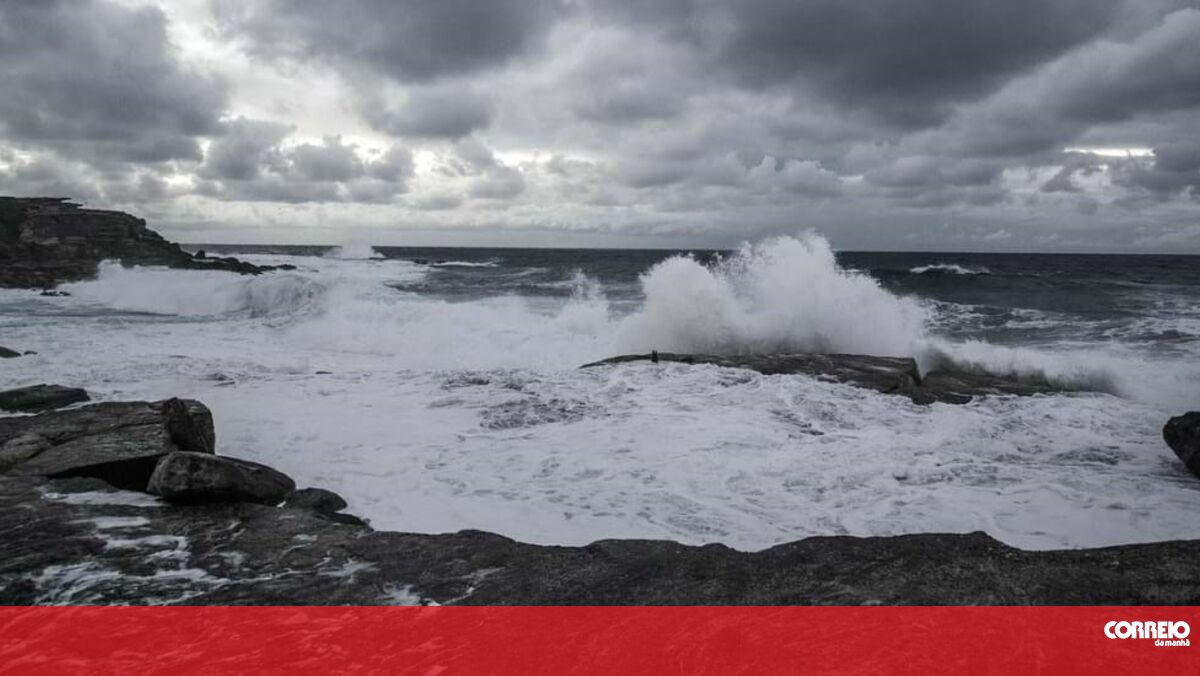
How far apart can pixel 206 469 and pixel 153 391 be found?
613cm

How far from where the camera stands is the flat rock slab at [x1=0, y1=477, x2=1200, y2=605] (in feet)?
11.5

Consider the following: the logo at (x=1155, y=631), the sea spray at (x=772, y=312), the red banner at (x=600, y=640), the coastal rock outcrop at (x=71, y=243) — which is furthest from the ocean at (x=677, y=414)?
the coastal rock outcrop at (x=71, y=243)

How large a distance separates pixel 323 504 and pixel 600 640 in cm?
332

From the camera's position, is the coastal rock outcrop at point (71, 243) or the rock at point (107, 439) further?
the coastal rock outcrop at point (71, 243)

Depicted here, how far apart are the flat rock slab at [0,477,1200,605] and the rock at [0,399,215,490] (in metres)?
0.86

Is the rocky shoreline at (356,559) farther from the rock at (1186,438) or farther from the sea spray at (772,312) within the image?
the sea spray at (772,312)

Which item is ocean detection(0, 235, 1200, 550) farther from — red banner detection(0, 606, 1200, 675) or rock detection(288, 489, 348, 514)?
red banner detection(0, 606, 1200, 675)

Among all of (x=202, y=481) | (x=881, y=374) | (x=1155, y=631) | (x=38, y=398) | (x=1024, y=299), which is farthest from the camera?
(x=1024, y=299)

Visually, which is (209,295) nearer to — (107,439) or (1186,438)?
(107,439)

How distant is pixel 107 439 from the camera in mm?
5996

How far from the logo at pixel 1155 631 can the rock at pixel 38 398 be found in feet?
34.3

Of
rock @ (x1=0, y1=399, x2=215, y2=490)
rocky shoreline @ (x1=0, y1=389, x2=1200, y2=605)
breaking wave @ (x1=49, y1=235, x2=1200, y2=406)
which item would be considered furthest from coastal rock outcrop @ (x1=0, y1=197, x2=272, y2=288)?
rocky shoreline @ (x1=0, y1=389, x2=1200, y2=605)

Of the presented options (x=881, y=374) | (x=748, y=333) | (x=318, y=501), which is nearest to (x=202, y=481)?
(x=318, y=501)

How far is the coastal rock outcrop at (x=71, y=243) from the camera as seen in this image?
103 feet
